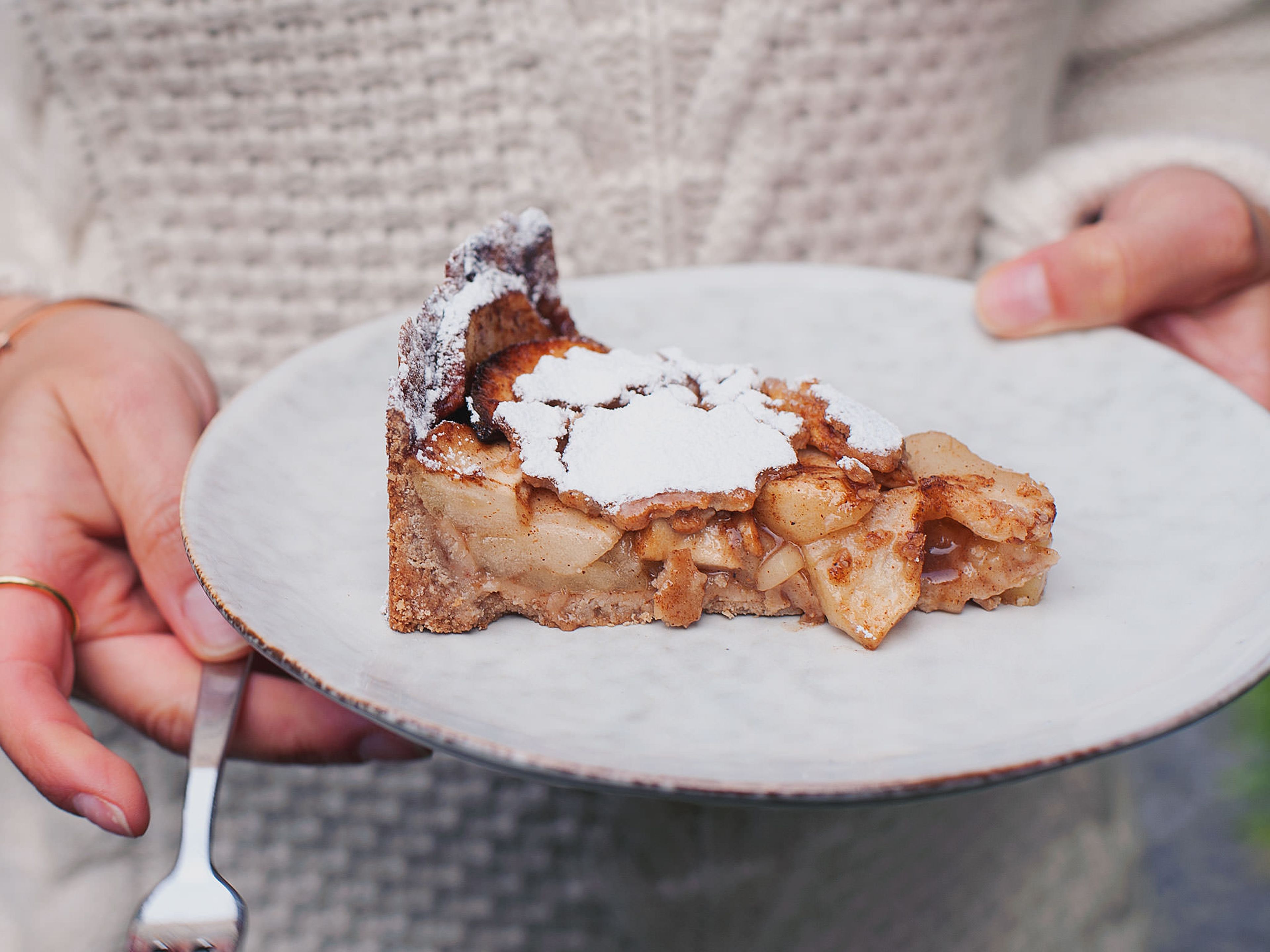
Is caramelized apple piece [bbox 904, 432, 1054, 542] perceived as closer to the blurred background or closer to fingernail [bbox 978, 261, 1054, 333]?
fingernail [bbox 978, 261, 1054, 333]

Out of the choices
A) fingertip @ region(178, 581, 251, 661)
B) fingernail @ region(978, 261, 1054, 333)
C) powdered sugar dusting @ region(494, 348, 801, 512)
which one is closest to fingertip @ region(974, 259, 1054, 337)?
fingernail @ region(978, 261, 1054, 333)

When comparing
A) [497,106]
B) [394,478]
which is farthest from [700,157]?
[394,478]

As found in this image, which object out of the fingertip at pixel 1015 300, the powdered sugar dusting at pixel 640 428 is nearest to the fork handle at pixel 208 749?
the powdered sugar dusting at pixel 640 428

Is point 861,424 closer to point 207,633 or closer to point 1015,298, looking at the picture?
point 1015,298

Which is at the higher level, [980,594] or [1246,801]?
[980,594]

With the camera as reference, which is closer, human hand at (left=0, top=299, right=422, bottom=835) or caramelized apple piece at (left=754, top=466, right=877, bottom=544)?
caramelized apple piece at (left=754, top=466, right=877, bottom=544)

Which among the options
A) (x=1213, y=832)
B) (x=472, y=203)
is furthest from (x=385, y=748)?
(x=1213, y=832)

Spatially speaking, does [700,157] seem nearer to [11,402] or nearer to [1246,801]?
[11,402]
